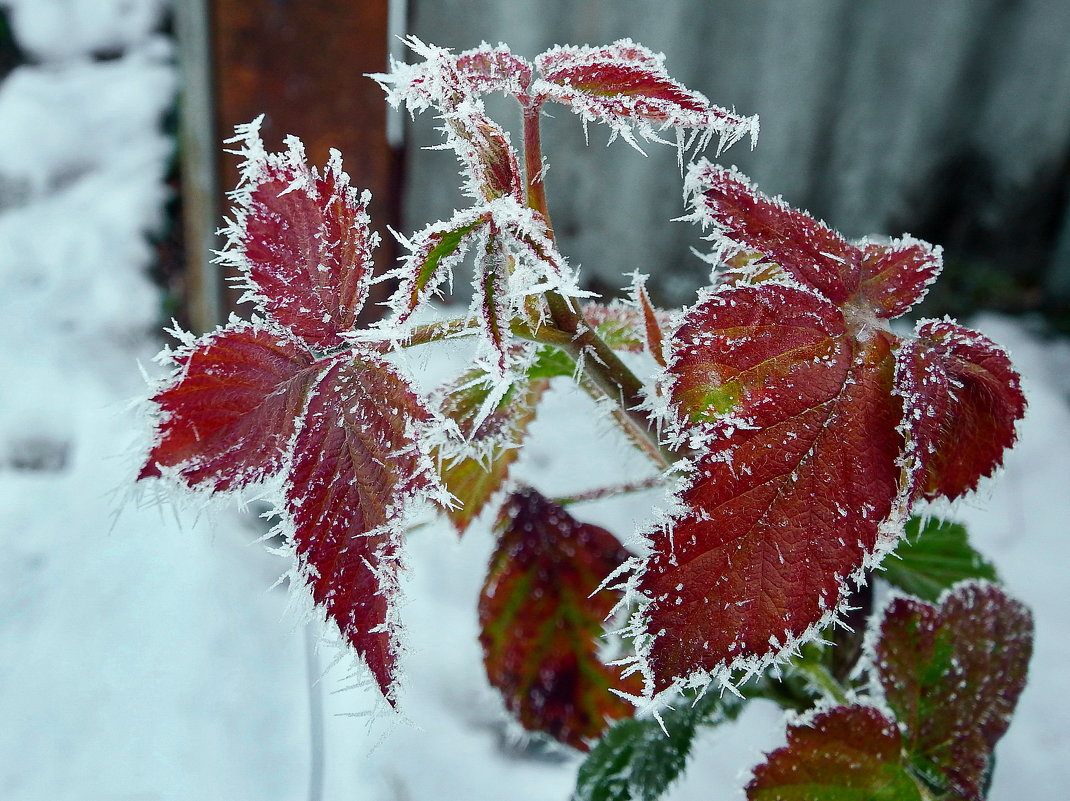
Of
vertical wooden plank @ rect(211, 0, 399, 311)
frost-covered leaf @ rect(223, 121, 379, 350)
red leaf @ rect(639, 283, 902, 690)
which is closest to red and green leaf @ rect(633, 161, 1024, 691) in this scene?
red leaf @ rect(639, 283, 902, 690)

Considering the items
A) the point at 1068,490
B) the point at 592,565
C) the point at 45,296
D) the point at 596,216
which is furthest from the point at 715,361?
the point at 45,296

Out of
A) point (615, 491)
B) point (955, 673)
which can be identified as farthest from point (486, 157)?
point (955, 673)

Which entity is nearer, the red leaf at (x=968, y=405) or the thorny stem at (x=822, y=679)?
the red leaf at (x=968, y=405)

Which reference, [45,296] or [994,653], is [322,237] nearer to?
[994,653]

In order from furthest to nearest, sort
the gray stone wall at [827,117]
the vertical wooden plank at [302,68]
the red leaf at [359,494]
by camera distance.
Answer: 1. the gray stone wall at [827,117]
2. the vertical wooden plank at [302,68]
3. the red leaf at [359,494]

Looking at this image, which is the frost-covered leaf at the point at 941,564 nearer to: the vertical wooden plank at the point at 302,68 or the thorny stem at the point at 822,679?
the thorny stem at the point at 822,679

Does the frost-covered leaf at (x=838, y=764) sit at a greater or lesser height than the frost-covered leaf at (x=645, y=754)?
greater

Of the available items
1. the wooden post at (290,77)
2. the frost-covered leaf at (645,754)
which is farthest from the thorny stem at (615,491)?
the wooden post at (290,77)

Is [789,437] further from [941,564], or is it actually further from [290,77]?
[290,77]
